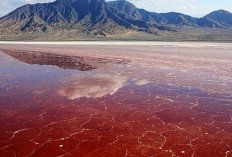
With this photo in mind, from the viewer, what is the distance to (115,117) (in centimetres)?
696

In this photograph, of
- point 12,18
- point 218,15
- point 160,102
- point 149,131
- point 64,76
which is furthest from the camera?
point 218,15

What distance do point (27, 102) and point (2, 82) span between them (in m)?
3.99

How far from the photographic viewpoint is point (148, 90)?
397 inches

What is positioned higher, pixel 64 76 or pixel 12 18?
pixel 12 18

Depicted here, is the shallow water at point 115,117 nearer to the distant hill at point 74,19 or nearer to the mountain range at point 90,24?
the mountain range at point 90,24

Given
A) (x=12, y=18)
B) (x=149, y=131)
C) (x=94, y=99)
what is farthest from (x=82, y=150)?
(x=12, y=18)

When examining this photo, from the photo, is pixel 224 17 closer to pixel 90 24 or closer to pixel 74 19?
Result: pixel 74 19

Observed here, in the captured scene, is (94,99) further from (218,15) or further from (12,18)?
(218,15)

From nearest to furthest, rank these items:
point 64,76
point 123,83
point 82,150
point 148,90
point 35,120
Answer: point 82,150, point 35,120, point 148,90, point 123,83, point 64,76

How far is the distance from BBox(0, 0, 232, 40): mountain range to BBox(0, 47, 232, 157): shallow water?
7587 cm

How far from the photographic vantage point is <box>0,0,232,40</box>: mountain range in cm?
9388

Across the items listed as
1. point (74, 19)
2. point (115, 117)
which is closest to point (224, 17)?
point (74, 19)

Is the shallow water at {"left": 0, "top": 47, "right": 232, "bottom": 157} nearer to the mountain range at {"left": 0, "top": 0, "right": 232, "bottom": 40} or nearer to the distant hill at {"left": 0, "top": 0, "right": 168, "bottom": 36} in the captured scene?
the mountain range at {"left": 0, "top": 0, "right": 232, "bottom": 40}

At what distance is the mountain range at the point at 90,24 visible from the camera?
3696 inches
